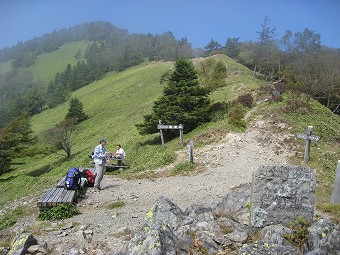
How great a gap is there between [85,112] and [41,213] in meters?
51.5

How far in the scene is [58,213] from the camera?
37.3 feet

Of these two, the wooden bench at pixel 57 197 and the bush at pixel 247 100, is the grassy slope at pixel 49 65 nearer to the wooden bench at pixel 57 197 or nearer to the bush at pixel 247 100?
the bush at pixel 247 100

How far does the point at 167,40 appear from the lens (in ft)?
564

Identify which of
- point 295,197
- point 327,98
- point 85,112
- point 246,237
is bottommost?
point 85,112

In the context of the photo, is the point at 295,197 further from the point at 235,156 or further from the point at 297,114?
the point at 297,114

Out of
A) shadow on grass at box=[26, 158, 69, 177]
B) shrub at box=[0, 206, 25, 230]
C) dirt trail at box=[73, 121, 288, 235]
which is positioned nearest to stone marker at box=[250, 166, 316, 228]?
dirt trail at box=[73, 121, 288, 235]

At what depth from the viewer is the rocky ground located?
8.95 metres

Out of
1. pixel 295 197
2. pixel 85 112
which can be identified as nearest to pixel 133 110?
pixel 85 112

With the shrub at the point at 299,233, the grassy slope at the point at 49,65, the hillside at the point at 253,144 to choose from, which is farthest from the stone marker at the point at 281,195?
the grassy slope at the point at 49,65

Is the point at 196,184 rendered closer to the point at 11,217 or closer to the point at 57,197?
the point at 57,197

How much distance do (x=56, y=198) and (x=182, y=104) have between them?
15872 millimetres

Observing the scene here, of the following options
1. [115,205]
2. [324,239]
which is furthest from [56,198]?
[324,239]

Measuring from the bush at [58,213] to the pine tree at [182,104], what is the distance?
15.0 m

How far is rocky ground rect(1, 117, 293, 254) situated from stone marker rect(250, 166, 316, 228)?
3.65 m
